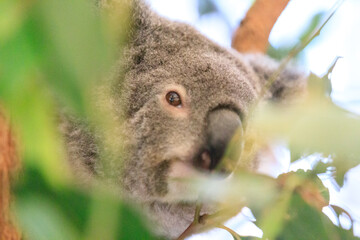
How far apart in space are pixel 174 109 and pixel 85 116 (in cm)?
74

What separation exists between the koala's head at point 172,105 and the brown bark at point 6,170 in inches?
22.6

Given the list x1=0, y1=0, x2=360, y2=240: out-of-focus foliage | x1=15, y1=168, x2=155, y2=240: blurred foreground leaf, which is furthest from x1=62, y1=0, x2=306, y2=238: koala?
x1=15, y1=168, x2=155, y2=240: blurred foreground leaf

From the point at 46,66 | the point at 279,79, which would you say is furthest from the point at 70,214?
the point at 279,79

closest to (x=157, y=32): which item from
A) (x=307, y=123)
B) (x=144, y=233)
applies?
(x=144, y=233)

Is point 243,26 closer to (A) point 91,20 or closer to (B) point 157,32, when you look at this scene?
(B) point 157,32

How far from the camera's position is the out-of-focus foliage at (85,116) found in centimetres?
67

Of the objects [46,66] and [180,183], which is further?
[180,183]

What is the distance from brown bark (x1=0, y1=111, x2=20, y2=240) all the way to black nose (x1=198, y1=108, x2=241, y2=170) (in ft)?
1.95

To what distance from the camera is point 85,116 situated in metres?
0.85

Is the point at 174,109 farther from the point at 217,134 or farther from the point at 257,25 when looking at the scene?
the point at 257,25

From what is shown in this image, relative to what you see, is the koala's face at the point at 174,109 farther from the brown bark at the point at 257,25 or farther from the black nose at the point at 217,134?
the brown bark at the point at 257,25

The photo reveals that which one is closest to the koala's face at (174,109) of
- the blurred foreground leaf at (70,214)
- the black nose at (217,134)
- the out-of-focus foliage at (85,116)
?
the black nose at (217,134)

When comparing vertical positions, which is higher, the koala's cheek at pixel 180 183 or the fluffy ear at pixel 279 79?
the fluffy ear at pixel 279 79

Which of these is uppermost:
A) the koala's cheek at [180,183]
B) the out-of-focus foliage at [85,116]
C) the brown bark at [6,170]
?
the out-of-focus foliage at [85,116]
